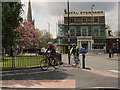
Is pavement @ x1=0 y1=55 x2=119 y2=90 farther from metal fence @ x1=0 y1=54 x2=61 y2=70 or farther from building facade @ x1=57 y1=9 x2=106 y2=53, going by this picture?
building facade @ x1=57 y1=9 x2=106 y2=53

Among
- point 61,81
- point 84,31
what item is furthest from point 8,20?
point 84,31

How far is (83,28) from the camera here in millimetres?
49875

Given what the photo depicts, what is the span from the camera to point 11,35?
10195mm

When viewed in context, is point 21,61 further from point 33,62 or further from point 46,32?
point 46,32

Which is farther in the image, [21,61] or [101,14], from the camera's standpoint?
[101,14]

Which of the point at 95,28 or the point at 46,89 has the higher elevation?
the point at 95,28

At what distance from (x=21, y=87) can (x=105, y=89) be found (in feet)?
10.8

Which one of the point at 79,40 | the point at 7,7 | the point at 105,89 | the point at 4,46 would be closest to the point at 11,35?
the point at 4,46

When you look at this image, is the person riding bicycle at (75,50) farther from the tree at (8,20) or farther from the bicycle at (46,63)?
the tree at (8,20)

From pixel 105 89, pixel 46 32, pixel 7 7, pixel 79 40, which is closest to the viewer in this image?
pixel 105 89

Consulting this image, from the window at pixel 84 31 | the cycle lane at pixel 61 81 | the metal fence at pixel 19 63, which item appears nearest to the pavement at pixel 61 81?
the cycle lane at pixel 61 81

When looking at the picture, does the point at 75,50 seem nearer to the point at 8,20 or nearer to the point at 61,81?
the point at 61,81

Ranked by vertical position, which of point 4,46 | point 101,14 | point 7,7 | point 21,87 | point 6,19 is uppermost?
point 101,14

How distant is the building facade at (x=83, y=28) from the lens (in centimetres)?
4834
